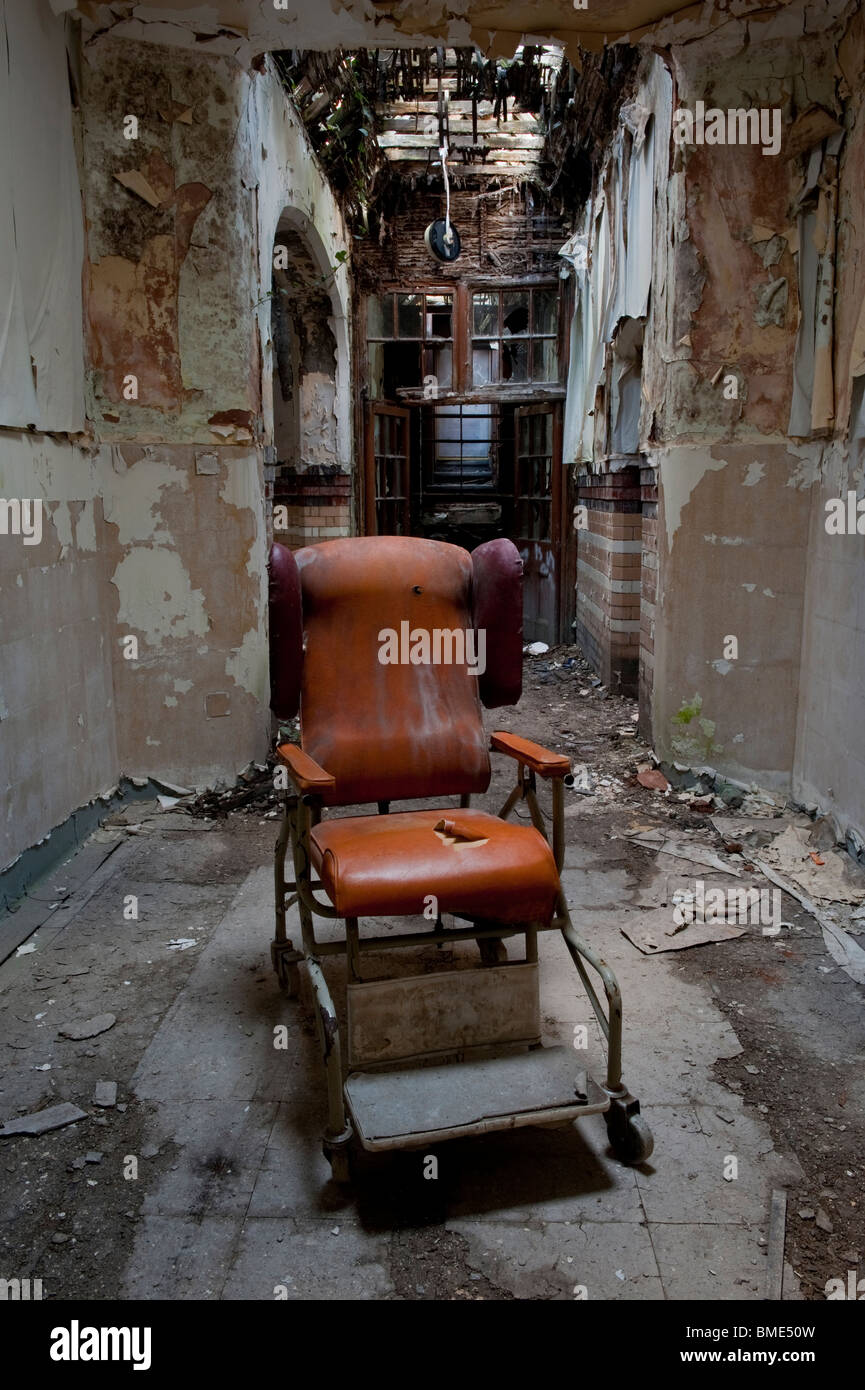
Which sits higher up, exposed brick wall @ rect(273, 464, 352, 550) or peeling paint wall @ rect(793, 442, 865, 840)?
exposed brick wall @ rect(273, 464, 352, 550)

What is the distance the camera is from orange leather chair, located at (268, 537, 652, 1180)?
1.95 metres

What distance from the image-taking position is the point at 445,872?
6.61ft

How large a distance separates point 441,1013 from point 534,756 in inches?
24.0

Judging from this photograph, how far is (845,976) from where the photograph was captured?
9.02 ft

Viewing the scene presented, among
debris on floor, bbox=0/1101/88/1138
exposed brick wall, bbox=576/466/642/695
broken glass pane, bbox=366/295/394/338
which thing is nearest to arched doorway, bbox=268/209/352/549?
broken glass pane, bbox=366/295/394/338

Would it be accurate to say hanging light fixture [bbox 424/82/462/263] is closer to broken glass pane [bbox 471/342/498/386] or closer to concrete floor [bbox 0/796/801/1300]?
broken glass pane [bbox 471/342/498/386]

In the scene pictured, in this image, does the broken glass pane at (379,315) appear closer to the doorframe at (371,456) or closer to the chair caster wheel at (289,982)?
the doorframe at (371,456)

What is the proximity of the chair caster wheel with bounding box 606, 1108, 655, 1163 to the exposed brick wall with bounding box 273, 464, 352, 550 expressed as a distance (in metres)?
5.69

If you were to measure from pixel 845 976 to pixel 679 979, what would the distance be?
0.47 metres

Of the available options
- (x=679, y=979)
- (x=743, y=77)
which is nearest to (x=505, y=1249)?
(x=679, y=979)

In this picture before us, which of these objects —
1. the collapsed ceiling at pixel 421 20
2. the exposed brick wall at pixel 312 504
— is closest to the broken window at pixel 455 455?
the exposed brick wall at pixel 312 504

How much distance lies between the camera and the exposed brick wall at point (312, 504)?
7.21m

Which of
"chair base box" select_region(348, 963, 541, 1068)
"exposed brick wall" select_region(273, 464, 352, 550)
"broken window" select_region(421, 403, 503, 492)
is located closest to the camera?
"chair base box" select_region(348, 963, 541, 1068)

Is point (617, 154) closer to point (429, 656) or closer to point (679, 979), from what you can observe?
point (429, 656)
